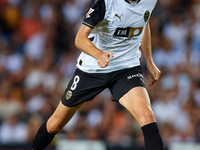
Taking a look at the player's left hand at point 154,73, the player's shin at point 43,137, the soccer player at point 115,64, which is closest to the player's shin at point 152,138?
the soccer player at point 115,64

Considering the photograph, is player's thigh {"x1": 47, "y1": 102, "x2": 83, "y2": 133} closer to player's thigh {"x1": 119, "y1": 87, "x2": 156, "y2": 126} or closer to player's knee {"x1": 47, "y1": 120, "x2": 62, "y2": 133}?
player's knee {"x1": 47, "y1": 120, "x2": 62, "y2": 133}

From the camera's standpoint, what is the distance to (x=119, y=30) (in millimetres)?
3557

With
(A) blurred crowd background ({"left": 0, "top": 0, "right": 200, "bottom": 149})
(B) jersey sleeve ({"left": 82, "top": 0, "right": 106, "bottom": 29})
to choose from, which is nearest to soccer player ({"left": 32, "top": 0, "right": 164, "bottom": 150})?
(B) jersey sleeve ({"left": 82, "top": 0, "right": 106, "bottom": 29})

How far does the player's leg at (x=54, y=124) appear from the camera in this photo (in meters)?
3.90

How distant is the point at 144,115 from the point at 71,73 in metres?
4.69

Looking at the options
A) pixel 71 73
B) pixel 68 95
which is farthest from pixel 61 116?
pixel 71 73

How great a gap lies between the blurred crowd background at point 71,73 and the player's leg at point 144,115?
2.67 metres

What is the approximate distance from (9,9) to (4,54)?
57.2 inches

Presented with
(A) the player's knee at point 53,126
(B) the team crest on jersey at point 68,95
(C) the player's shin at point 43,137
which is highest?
(B) the team crest on jersey at point 68,95

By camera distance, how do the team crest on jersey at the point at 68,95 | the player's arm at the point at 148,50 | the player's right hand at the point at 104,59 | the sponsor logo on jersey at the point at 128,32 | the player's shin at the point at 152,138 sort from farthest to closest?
the player's arm at the point at 148,50
the team crest on jersey at the point at 68,95
the sponsor logo on jersey at the point at 128,32
the player's shin at the point at 152,138
the player's right hand at the point at 104,59

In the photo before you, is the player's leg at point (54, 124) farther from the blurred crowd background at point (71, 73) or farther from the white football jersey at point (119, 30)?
the blurred crowd background at point (71, 73)

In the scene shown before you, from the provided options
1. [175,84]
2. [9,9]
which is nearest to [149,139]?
[175,84]

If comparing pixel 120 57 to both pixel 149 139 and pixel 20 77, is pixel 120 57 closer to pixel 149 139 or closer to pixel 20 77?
pixel 149 139

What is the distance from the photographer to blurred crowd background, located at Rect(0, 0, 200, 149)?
678cm
